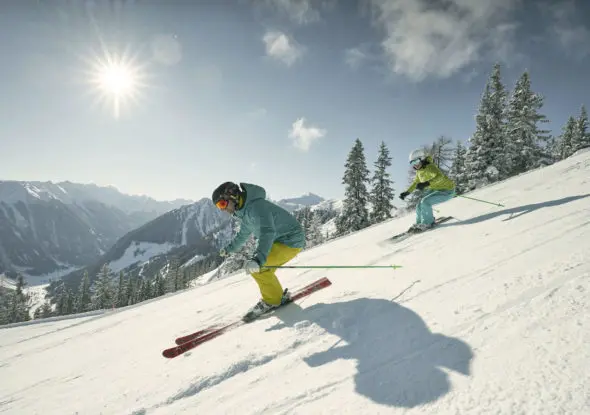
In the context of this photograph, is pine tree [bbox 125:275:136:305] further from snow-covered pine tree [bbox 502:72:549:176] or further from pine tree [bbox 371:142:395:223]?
snow-covered pine tree [bbox 502:72:549:176]

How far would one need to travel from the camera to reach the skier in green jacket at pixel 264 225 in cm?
461

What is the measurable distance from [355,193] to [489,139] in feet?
46.3

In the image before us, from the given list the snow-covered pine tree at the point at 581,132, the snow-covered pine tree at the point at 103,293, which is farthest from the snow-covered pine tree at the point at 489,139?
the snow-covered pine tree at the point at 103,293

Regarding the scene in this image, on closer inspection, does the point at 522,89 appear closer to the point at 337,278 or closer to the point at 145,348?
the point at 337,278

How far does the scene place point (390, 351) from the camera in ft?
9.09

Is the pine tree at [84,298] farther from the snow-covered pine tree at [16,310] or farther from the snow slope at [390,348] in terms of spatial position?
the snow slope at [390,348]

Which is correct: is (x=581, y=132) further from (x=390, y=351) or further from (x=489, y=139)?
(x=390, y=351)

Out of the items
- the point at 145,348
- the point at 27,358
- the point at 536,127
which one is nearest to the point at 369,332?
the point at 145,348

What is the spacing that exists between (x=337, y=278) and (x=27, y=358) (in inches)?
243

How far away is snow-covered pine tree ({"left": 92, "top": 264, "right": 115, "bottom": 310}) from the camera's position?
187ft

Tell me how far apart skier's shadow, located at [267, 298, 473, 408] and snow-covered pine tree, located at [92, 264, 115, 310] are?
67.1 meters


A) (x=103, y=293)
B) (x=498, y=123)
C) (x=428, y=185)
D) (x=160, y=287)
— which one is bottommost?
(x=160, y=287)

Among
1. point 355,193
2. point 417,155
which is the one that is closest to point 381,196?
point 355,193

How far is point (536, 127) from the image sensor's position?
30.6 m
